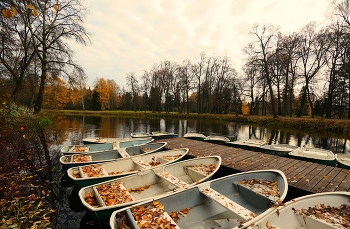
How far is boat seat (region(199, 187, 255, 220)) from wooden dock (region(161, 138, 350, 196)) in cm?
246

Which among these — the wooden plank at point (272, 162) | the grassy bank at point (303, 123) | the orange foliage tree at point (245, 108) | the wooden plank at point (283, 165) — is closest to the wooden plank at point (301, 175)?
the wooden plank at point (283, 165)

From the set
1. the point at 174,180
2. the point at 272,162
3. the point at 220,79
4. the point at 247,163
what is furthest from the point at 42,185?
the point at 220,79

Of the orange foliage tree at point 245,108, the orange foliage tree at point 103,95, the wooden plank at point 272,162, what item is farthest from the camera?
the orange foliage tree at point 245,108

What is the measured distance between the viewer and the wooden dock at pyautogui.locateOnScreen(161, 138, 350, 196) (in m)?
4.76

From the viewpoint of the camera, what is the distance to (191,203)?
3.74 m

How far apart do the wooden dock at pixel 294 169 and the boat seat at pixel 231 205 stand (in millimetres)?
2458

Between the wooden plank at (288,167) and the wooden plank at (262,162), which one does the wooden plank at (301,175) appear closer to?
the wooden plank at (288,167)

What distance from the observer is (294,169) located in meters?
5.93

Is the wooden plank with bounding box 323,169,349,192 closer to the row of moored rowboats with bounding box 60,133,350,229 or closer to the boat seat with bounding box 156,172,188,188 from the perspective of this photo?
the row of moored rowboats with bounding box 60,133,350,229

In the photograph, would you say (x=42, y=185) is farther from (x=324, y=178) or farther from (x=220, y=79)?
(x=220, y=79)

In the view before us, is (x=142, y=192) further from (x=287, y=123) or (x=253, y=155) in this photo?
(x=287, y=123)

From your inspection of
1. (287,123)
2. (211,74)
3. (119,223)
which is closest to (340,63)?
(287,123)

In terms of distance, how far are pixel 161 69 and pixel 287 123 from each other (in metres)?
30.8

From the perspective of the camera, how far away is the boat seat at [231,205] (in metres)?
3.06
